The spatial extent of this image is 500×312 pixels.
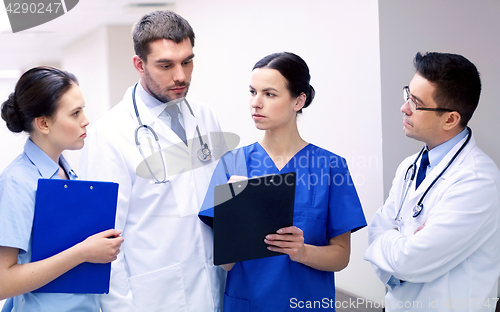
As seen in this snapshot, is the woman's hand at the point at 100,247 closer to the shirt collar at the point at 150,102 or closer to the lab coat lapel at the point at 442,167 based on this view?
the shirt collar at the point at 150,102

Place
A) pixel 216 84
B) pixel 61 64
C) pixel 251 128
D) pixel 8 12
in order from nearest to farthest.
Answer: pixel 8 12 < pixel 251 128 < pixel 216 84 < pixel 61 64

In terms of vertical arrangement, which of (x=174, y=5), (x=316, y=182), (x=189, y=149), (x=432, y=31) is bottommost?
(x=316, y=182)

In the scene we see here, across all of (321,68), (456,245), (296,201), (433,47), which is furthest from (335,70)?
(456,245)

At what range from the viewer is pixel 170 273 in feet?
4.14

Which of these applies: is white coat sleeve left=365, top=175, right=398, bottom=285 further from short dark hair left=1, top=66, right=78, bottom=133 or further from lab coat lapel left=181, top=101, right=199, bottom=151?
short dark hair left=1, top=66, right=78, bottom=133

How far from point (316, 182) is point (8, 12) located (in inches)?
102

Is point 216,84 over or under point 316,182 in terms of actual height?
over

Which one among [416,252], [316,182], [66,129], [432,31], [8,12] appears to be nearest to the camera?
[66,129]

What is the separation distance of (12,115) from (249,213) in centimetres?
70

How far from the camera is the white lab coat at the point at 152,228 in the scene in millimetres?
1222

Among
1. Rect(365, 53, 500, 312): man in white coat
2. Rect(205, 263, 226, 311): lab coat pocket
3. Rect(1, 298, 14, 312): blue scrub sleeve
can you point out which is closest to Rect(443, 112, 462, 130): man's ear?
Rect(365, 53, 500, 312): man in white coat

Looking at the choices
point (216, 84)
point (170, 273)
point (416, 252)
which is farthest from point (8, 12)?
point (416, 252)

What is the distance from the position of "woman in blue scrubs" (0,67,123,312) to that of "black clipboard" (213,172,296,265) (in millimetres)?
280

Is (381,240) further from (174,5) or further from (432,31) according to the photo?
(174,5)
